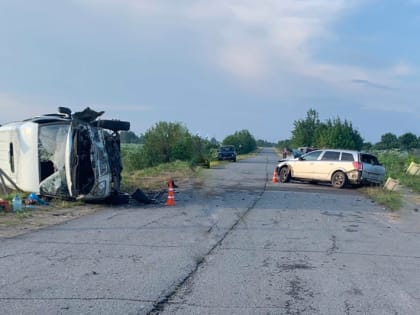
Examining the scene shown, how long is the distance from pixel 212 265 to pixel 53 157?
8.45 meters

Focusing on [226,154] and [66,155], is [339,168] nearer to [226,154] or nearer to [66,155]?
[66,155]

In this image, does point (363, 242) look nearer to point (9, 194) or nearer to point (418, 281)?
point (418, 281)

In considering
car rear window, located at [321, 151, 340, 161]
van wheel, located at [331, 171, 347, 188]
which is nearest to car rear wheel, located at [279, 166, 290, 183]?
car rear window, located at [321, 151, 340, 161]

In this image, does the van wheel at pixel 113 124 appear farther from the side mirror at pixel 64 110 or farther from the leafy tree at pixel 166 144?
the leafy tree at pixel 166 144

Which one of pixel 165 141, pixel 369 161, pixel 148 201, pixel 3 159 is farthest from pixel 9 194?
pixel 165 141

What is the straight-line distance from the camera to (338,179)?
24.2 m

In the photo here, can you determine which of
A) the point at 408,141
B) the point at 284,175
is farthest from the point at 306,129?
the point at 284,175

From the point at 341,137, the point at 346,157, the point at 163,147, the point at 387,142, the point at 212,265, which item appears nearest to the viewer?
the point at 212,265

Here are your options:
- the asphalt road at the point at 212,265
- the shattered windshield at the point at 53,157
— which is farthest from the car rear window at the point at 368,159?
the shattered windshield at the point at 53,157

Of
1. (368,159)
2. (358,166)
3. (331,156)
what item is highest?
(331,156)

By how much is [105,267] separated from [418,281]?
4.27 m

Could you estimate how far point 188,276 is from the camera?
22.8ft

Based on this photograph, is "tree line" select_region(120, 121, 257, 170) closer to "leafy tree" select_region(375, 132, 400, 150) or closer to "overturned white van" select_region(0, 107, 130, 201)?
"overturned white van" select_region(0, 107, 130, 201)

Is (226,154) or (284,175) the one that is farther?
(226,154)
